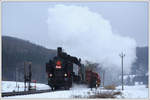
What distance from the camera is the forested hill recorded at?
322 ft

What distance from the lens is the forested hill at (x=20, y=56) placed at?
9812 cm

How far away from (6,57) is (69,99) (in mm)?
94130

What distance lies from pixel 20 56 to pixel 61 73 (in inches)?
3182

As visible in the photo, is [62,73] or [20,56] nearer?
[62,73]

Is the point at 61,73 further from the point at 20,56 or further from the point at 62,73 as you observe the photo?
the point at 20,56

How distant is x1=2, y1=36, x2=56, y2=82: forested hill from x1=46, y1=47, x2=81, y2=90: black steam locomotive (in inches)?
2703

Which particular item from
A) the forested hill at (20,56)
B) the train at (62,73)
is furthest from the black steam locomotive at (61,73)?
the forested hill at (20,56)

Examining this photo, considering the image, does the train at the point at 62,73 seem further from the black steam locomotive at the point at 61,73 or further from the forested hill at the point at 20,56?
the forested hill at the point at 20,56

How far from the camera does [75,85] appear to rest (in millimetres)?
27312

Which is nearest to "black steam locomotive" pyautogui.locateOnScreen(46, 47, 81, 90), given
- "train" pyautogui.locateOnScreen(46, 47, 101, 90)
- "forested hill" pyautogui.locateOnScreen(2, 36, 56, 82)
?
"train" pyautogui.locateOnScreen(46, 47, 101, 90)

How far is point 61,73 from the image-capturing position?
26406mm

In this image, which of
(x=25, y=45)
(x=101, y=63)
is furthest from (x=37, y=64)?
(x=101, y=63)

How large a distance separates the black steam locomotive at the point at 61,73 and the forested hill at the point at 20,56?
68663mm

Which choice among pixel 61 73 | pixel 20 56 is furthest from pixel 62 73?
pixel 20 56
